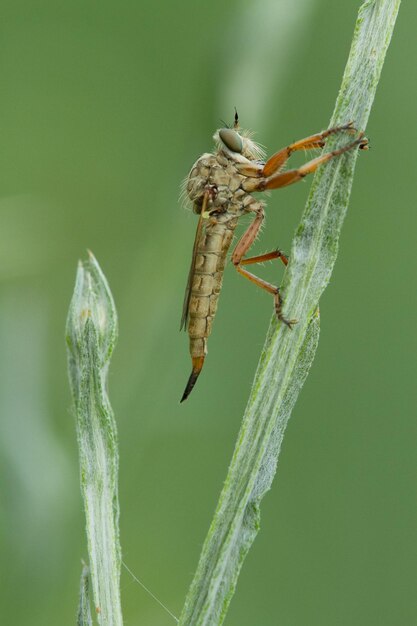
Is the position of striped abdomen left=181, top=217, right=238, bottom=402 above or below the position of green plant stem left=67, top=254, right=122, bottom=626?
above

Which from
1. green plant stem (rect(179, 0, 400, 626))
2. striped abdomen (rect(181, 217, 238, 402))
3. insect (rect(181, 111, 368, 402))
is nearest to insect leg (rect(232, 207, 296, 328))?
insect (rect(181, 111, 368, 402))

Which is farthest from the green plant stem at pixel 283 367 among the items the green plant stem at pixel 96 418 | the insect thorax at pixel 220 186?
the insect thorax at pixel 220 186

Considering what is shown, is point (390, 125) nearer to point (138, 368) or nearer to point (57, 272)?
point (57, 272)

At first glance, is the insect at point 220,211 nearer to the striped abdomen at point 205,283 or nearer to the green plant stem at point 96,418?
the striped abdomen at point 205,283

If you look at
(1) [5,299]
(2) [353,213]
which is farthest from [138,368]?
(2) [353,213]

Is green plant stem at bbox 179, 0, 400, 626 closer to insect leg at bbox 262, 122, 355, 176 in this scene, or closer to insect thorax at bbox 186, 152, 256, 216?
insect leg at bbox 262, 122, 355, 176

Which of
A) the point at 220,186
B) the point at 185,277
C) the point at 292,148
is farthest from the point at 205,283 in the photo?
the point at 292,148
